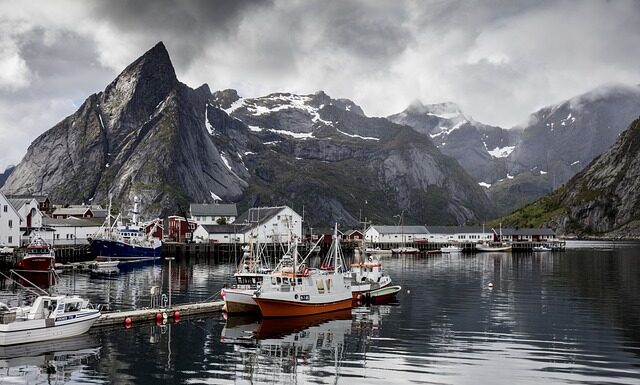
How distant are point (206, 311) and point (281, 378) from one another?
23549mm

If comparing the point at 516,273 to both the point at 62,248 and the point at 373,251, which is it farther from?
the point at 62,248

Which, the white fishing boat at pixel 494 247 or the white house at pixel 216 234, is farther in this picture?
the white fishing boat at pixel 494 247

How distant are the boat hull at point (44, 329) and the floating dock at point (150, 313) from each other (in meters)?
2.64

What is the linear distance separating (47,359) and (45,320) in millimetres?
5399

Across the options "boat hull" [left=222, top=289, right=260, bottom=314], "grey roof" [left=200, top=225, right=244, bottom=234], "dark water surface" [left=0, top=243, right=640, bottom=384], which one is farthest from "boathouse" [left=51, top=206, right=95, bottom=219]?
"boat hull" [left=222, top=289, right=260, bottom=314]

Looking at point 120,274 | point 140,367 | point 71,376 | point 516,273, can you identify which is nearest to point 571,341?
point 140,367

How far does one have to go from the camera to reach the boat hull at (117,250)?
123812 millimetres

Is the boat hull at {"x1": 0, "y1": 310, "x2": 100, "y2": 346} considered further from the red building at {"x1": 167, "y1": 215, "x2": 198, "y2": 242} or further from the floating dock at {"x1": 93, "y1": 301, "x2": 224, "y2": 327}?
the red building at {"x1": 167, "y1": 215, "x2": 198, "y2": 242}

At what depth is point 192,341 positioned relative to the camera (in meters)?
44.1

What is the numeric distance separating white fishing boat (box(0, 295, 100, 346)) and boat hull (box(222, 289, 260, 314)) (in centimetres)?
1318

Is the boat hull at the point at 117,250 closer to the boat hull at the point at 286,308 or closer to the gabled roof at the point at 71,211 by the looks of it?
the gabled roof at the point at 71,211

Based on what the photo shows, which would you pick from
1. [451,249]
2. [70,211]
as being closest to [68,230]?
[70,211]

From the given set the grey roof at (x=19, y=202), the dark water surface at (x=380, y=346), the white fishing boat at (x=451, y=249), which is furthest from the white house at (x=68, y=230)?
the white fishing boat at (x=451, y=249)

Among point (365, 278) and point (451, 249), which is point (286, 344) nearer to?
point (365, 278)
